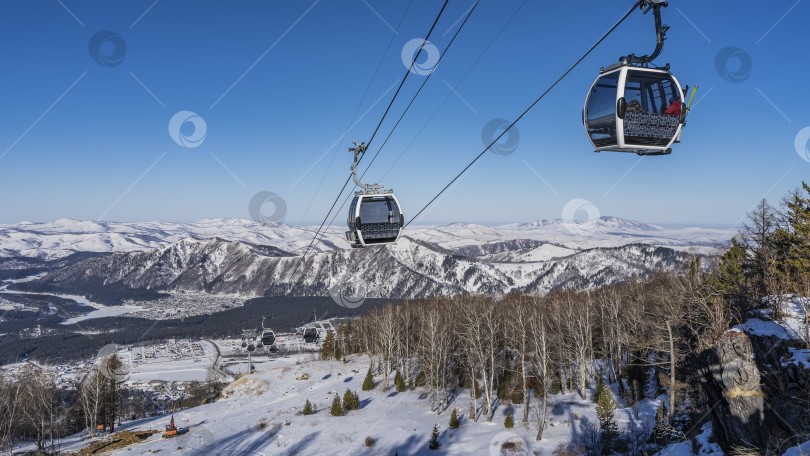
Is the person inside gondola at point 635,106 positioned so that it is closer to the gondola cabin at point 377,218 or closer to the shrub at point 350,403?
the gondola cabin at point 377,218

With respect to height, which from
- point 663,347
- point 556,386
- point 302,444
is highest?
point 663,347

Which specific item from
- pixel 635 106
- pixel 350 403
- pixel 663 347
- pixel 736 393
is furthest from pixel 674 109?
pixel 350 403

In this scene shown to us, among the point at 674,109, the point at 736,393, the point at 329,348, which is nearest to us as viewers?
the point at 674,109

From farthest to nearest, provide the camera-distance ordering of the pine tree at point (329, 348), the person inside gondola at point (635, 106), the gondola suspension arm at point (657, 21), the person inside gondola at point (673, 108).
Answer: the pine tree at point (329, 348), the person inside gondola at point (673, 108), the person inside gondola at point (635, 106), the gondola suspension arm at point (657, 21)

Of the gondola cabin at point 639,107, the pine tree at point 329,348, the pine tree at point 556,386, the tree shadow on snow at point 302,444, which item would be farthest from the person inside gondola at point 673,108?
the pine tree at point 329,348

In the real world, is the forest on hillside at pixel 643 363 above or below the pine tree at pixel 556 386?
above

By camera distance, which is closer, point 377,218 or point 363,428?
point 377,218

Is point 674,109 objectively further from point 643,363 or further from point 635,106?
point 643,363
